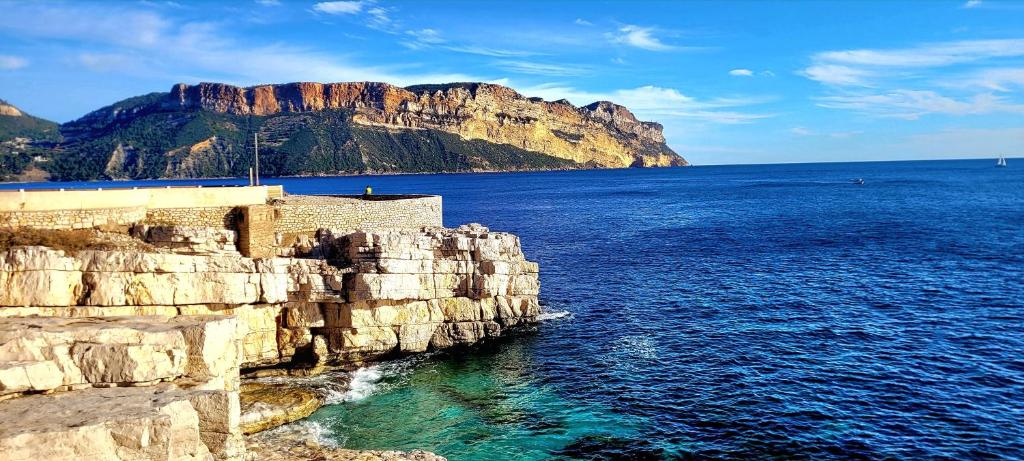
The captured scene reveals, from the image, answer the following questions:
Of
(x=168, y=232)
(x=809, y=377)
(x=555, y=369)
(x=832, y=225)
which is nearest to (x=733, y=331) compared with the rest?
(x=809, y=377)

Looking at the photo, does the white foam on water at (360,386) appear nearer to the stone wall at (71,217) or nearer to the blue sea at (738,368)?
the blue sea at (738,368)

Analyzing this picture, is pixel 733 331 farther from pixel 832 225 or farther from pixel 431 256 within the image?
pixel 832 225

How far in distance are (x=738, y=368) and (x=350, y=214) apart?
2003cm

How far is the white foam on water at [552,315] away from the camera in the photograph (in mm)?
34819

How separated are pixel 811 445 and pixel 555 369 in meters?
10.6

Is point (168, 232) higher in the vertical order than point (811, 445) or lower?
higher

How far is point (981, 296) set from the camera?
115ft

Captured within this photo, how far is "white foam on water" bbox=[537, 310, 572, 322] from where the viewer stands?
114 ft

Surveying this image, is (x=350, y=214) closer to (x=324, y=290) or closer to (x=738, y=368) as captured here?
(x=324, y=290)

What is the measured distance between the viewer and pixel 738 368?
85.1 feet

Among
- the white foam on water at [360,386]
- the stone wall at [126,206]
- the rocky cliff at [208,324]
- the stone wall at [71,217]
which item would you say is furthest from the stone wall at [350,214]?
the white foam on water at [360,386]

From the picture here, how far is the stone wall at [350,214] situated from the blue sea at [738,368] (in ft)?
27.6

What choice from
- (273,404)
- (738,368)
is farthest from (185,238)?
(738,368)

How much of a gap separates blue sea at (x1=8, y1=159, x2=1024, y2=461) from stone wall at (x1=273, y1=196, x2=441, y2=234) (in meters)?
8.42
